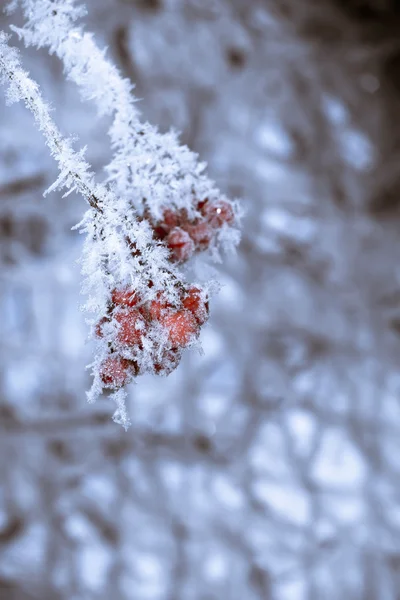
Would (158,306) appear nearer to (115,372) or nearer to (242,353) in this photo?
(115,372)

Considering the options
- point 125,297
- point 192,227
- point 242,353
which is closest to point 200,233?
point 192,227

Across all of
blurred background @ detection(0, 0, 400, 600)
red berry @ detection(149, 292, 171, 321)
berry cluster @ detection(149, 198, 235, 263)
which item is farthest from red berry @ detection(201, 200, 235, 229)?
blurred background @ detection(0, 0, 400, 600)

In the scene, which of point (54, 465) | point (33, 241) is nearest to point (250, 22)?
point (33, 241)

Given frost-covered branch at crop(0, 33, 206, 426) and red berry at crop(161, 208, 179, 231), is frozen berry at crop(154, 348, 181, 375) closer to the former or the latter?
frost-covered branch at crop(0, 33, 206, 426)

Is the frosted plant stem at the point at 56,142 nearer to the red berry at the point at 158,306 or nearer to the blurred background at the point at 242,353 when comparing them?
the red berry at the point at 158,306

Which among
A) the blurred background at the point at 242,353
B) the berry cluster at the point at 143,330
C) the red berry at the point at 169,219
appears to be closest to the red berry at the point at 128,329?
the berry cluster at the point at 143,330

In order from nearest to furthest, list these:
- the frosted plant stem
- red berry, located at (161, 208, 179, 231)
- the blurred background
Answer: the frosted plant stem → red berry, located at (161, 208, 179, 231) → the blurred background

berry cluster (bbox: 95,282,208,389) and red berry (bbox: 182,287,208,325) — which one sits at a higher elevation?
red berry (bbox: 182,287,208,325)
